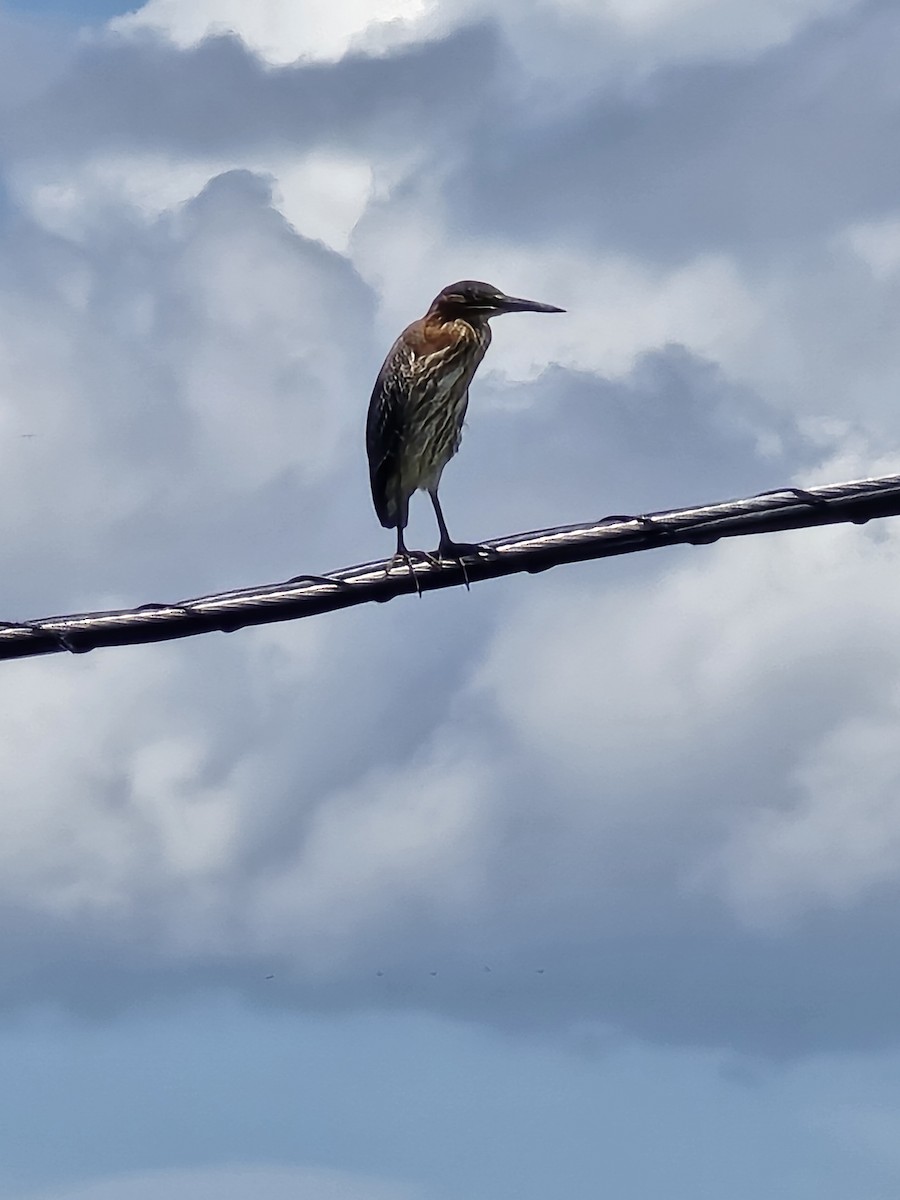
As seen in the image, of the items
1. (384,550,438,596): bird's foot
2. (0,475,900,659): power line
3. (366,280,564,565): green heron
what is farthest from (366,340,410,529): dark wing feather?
(0,475,900,659): power line

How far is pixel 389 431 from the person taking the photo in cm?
1073

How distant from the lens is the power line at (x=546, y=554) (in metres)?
6.45

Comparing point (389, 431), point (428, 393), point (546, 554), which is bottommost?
point (546, 554)

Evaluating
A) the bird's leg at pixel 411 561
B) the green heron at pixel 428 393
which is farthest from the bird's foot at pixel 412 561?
the green heron at pixel 428 393

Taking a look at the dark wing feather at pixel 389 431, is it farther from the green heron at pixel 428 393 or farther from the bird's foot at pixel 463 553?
the bird's foot at pixel 463 553

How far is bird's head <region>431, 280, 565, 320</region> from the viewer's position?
10.7 metres

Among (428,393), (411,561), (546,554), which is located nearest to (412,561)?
(411,561)

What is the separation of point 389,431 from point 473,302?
0.90 m

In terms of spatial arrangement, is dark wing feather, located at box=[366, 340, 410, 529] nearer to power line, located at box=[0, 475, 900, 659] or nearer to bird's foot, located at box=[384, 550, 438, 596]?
bird's foot, located at box=[384, 550, 438, 596]

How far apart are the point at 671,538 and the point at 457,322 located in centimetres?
451

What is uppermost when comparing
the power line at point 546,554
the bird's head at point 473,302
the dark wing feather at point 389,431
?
the bird's head at point 473,302

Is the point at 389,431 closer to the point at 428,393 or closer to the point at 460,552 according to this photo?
the point at 428,393

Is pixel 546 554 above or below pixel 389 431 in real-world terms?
below

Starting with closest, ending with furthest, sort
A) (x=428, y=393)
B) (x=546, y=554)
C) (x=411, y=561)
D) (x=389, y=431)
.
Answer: (x=546, y=554), (x=411, y=561), (x=428, y=393), (x=389, y=431)
